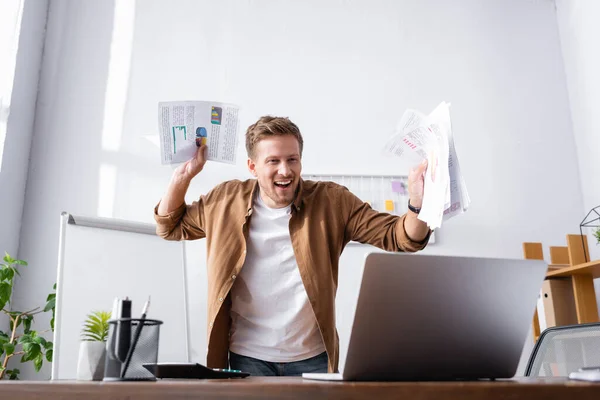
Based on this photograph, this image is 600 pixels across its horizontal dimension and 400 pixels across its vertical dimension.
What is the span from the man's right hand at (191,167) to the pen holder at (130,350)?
0.92 m

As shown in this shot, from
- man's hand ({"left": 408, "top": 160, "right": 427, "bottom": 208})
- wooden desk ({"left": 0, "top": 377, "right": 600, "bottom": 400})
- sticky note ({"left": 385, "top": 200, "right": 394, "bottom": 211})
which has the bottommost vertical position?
wooden desk ({"left": 0, "top": 377, "right": 600, "bottom": 400})

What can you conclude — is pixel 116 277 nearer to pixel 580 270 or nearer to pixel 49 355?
pixel 49 355

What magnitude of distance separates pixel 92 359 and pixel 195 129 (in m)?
1.02

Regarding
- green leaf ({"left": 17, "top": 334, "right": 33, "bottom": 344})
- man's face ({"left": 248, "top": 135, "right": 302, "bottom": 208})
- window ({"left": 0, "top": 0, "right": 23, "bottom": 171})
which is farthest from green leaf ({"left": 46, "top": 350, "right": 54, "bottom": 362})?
man's face ({"left": 248, "top": 135, "right": 302, "bottom": 208})

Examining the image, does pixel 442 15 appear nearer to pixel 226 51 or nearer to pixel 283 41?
pixel 283 41

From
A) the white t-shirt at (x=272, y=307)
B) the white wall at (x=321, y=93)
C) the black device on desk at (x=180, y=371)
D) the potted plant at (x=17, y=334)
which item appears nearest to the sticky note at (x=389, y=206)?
the white wall at (x=321, y=93)

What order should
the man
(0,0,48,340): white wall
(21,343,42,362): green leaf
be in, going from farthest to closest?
(0,0,48,340): white wall
(21,343,42,362): green leaf
the man

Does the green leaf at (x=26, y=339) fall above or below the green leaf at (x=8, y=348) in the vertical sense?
above

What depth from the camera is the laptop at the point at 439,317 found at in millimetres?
763

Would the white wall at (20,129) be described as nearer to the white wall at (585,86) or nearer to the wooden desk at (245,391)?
the wooden desk at (245,391)

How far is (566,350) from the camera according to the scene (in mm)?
1533

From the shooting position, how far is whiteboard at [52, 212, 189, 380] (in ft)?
7.93

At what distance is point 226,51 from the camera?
127 inches

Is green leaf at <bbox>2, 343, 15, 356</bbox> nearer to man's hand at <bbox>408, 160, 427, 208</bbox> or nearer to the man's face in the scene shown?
the man's face
